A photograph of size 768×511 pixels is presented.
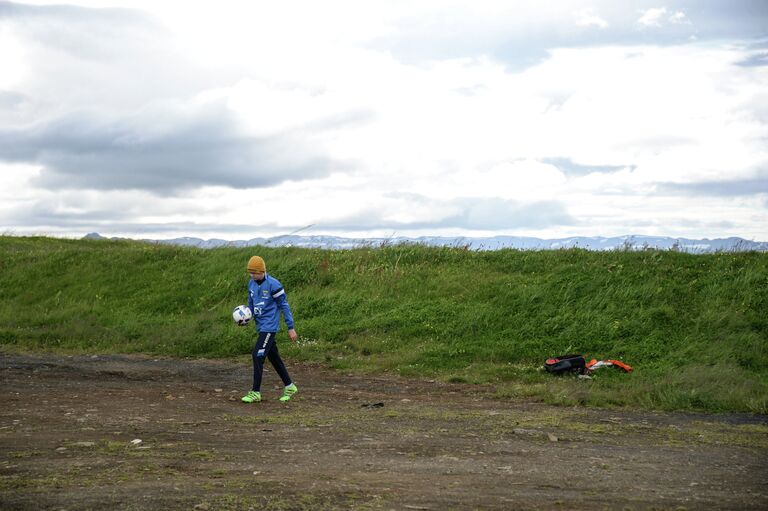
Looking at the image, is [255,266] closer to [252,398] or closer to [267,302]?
[267,302]

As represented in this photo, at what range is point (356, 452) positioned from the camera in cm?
823

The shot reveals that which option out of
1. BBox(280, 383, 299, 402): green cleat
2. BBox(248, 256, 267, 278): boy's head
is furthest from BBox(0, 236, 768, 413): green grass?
BBox(248, 256, 267, 278): boy's head

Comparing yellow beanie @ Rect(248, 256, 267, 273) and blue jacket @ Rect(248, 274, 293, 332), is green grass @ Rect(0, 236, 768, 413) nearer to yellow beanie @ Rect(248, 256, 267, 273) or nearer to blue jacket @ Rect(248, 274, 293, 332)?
blue jacket @ Rect(248, 274, 293, 332)

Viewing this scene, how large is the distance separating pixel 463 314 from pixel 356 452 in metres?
9.44

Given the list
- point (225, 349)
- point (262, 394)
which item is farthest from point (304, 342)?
point (262, 394)

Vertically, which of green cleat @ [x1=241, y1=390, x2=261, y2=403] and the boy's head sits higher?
the boy's head

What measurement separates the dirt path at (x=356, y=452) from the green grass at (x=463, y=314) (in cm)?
192

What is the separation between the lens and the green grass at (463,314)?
547 inches

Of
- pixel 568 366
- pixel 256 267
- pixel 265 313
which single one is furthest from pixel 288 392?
pixel 568 366

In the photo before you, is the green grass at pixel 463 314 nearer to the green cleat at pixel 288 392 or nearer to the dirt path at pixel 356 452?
the dirt path at pixel 356 452

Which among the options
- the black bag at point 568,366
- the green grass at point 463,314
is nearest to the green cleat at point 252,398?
the green grass at point 463,314

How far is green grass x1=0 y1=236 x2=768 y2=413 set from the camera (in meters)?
13.9

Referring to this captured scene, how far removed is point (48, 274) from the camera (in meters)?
24.7

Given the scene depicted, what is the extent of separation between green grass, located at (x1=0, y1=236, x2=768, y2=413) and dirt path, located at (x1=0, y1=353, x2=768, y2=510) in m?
1.92
